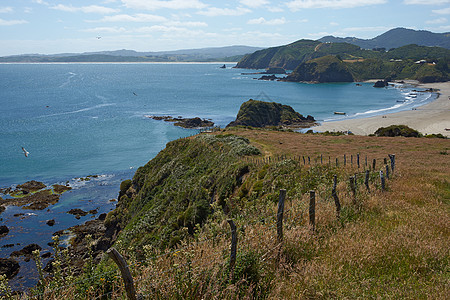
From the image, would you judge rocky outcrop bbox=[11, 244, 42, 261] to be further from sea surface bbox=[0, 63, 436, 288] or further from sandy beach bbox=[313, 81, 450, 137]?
sandy beach bbox=[313, 81, 450, 137]

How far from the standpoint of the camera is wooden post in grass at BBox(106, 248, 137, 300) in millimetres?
5277

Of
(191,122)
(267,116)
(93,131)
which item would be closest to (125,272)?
(191,122)

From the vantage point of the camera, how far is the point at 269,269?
724 centimetres

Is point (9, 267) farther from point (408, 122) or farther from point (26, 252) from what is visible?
point (408, 122)

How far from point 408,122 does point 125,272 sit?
9809cm

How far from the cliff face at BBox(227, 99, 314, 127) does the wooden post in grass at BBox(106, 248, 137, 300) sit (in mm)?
86162

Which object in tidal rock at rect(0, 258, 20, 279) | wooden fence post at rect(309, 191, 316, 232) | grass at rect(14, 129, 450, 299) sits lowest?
tidal rock at rect(0, 258, 20, 279)

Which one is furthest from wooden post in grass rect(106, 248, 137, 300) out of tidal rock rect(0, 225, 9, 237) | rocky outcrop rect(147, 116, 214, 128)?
rocky outcrop rect(147, 116, 214, 128)

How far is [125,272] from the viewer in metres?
5.44

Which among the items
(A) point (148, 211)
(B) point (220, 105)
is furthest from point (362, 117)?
(A) point (148, 211)

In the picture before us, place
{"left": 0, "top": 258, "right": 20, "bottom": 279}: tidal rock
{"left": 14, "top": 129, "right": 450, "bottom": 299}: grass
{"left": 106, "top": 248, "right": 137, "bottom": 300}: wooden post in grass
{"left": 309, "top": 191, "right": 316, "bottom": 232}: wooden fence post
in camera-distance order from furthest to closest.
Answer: {"left": 0, "top": 258, "right": 20, "bottom": 279}: tidal rock → {"left": 309, "top": 191, "right": 316, "bottom": 232}: wooden fence post → {"left": 14, "top": 129, "right": 450, "bottom": 299}: grass → {"left": 106, "top": 248, "right": 137, "bottom": 300}: wooden post in grass

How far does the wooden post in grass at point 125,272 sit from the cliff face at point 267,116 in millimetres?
86162

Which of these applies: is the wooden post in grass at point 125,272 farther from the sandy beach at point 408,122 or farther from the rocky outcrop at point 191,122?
the rocky outcrop at point 191,122

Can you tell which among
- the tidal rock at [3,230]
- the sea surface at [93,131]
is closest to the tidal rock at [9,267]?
the sea surface at [93,131]
